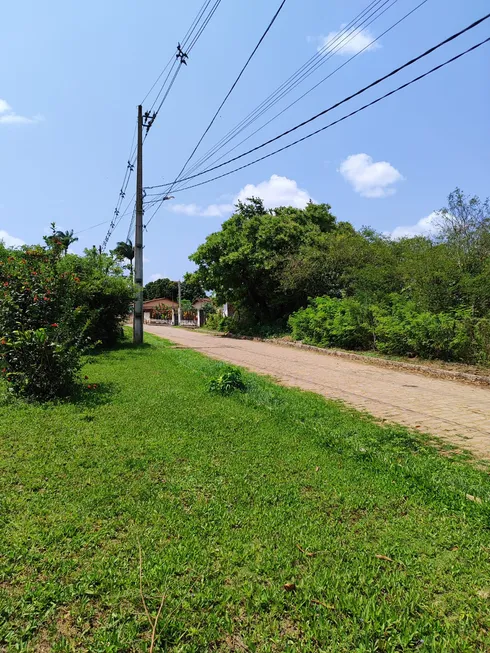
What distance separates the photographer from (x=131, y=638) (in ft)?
5.94

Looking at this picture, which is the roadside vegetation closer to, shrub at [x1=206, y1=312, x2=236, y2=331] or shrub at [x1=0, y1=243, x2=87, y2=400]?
shrub at [x1=206, y1=312, x2=236, y2=331]

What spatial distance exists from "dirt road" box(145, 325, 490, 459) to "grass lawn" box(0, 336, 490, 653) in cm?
119

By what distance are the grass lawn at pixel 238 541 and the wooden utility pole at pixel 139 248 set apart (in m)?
10.4

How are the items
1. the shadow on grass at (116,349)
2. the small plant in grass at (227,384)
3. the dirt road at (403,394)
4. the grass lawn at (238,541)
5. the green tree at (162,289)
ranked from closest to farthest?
the grass lawn at (238,541)
the dirt road at (403,394)
the small plant in grass at (227,384)
the shadow on grass at (116,349)
the green tree at (162,289)

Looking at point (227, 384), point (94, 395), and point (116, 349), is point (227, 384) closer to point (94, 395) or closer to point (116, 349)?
point (94, 395)

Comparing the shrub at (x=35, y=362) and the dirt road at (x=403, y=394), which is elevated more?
the shrub at (x=35, y=362)

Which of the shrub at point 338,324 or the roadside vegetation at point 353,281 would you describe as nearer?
the roadside vegetation at point 353,281

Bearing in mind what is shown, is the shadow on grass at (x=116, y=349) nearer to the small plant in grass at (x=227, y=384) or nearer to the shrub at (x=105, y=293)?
the shrub at (x=105, y=293)

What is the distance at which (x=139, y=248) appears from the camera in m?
15.3

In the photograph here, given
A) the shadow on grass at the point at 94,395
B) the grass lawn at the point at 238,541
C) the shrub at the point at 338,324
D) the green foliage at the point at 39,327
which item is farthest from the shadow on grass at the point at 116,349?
the grass lawn at the point at 238,541

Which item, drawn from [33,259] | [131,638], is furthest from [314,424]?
[33,259]

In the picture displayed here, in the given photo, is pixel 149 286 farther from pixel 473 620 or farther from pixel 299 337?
pixel 473 620

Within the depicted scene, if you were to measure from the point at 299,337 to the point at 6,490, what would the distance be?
17.0m

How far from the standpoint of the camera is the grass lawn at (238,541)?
1.89 m
